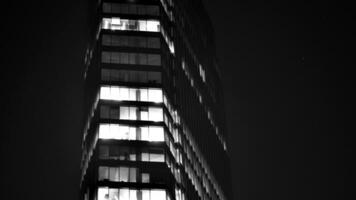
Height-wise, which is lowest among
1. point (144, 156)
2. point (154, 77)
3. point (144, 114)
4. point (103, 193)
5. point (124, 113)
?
point (103, 193)

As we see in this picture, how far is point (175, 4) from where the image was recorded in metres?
162

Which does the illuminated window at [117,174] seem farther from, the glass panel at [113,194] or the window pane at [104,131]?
the window pane at [104,131]

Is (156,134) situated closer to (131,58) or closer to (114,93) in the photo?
(114,93)

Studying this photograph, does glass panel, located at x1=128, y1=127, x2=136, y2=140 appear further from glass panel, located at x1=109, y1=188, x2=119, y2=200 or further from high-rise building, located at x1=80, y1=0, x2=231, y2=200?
glass panel, located at x1=109, y1=188, x2=119, y2=200

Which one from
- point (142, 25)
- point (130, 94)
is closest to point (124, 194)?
point (130, 94)

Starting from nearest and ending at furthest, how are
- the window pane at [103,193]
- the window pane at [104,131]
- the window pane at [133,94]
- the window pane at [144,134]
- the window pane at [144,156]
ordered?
the window pane at [103,193], the window pane at [144,156], the window pane at [104,131], the window pane at [144,134], the window pane at [133,94]

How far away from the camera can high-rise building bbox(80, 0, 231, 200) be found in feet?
405

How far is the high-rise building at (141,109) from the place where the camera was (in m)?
124

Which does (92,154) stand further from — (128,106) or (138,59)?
(138,59)

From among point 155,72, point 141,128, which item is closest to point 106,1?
point 155,72

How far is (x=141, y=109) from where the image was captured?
13112 centimetres

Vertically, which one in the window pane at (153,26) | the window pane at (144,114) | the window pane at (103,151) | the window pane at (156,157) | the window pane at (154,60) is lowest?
the window pane at (156,157)

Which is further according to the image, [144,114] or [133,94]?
[133,94]

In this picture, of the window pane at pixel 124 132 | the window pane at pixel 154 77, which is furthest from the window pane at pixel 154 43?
the window pane at pixel 124 132
